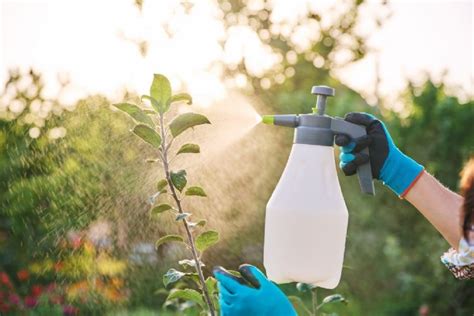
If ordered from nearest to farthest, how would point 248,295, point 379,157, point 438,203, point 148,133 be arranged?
point 248,295 < point 148,133 < point 379,157 < point 438,203

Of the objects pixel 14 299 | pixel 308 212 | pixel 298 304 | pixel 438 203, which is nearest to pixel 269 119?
pixel 308 212

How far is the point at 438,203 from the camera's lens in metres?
1.86

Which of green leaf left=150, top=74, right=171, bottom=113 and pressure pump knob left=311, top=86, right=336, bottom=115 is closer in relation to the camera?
pressure pump knob left=311, top=86, right=336, bottom=115

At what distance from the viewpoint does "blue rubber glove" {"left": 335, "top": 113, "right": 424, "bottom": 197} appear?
5.38ft

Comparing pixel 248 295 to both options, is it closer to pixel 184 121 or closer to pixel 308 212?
pixel 308 212

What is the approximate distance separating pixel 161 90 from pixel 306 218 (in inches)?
17.6

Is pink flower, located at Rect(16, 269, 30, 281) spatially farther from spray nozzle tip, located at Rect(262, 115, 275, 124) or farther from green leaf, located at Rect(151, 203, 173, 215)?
spray nozzle tip, located at Rect(262, 115, 275, 124)

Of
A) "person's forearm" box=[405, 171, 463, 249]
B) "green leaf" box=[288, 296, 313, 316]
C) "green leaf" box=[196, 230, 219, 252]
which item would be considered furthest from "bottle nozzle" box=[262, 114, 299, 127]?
Result: "green leaf" box=[288, 296, 313, 316]

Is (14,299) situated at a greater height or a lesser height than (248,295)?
lesser

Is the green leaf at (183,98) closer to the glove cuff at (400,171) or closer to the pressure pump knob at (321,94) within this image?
the pressure pump knob at (321,94)

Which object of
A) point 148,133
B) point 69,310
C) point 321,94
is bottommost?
point 69,310

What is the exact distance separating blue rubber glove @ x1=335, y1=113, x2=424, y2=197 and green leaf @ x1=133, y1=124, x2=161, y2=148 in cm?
39

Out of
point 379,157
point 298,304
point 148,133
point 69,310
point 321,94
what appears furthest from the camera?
point 298,304

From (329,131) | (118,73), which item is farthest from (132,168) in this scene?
(329,131)
